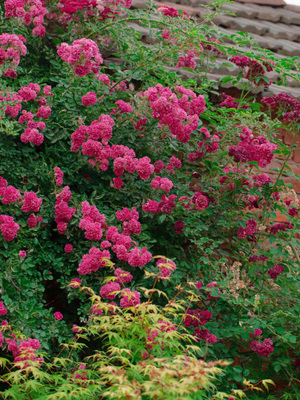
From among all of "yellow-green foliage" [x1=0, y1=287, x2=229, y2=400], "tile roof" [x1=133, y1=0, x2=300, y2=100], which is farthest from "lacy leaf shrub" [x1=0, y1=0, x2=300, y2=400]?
"tile roof" [x1=133, y1=0, x2=300, y2=100]

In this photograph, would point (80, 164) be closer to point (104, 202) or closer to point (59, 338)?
point (104, 202)

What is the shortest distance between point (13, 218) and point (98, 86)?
124 cm

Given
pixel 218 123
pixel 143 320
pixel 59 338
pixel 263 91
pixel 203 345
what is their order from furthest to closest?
pixel 263 91 → pixel 218 123 → pixel 203 345 → pixel 59 338 → pixel 143 320

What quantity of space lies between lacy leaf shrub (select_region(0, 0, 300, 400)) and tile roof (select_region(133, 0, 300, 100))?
0.96 meters

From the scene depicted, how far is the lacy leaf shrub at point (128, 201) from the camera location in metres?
3.71

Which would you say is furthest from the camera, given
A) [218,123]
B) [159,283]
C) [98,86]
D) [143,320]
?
[218,123]

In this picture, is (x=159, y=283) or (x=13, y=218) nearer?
(x=13, y=218)

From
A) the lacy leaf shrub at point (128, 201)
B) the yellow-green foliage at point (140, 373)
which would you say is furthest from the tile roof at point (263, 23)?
the yellow-green foliage at point (140, 373)

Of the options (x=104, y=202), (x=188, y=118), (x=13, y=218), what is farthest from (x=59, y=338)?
(x=188, y=118)

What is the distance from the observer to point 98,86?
4.39 metres

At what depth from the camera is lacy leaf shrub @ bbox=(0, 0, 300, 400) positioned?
3.71 m

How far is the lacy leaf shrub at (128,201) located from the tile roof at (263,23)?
963 millimetres

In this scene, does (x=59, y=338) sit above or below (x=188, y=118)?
below

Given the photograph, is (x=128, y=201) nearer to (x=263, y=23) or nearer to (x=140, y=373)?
(x=140, y=373)
